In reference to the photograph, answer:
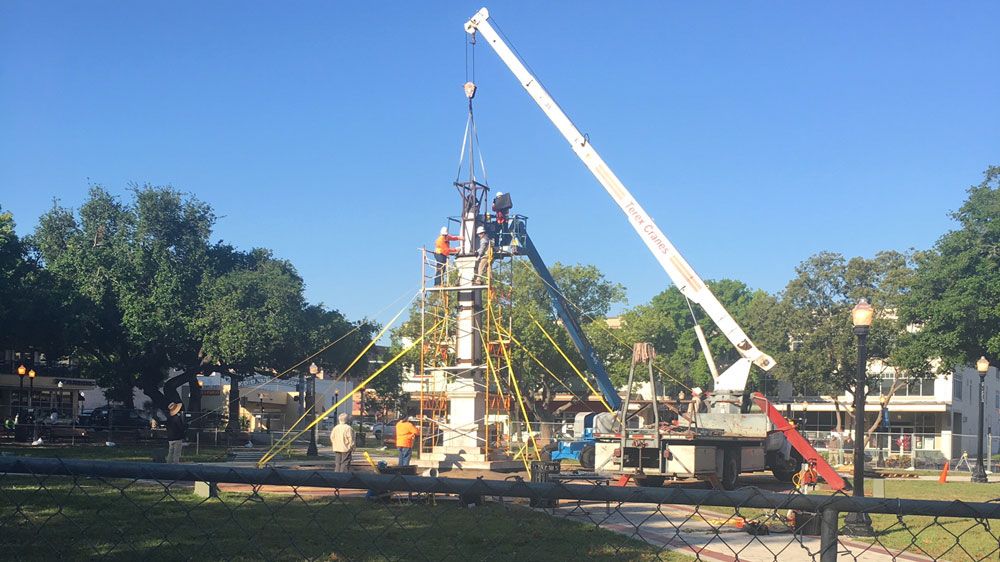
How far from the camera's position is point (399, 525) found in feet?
44.2

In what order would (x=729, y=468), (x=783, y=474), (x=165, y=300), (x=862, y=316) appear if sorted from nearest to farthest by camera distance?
(x=862, y=316) < (x=729, y=468) < (x=783, y=474) < (x=165, y=300)

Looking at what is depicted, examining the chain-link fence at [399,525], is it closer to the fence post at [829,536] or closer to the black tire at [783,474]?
the fence post at [829,536]

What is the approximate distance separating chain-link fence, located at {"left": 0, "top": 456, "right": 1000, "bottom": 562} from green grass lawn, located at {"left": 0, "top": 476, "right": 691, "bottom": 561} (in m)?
0.03

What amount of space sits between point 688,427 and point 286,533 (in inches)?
586

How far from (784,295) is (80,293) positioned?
41314 mm

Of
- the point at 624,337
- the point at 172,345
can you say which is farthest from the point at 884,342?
the point at 172,345

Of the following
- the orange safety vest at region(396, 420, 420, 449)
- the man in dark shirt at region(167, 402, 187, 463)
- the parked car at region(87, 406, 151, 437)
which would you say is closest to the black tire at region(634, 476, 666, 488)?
the orange safety vest at region(396, 420, 420, 449)

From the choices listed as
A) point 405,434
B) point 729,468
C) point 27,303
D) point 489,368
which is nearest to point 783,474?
point 729,468

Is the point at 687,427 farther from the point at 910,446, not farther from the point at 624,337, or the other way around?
the point at 624,337

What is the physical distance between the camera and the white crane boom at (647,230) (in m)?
29.0

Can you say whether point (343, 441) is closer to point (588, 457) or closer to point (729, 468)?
point (729, 468)

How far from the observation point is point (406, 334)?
2394 inches

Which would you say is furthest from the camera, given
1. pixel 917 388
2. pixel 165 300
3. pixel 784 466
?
pixel 917 388

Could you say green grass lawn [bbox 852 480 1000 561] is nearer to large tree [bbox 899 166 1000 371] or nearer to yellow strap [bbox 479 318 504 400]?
yellow strap [bbox 479 318 504 400]
